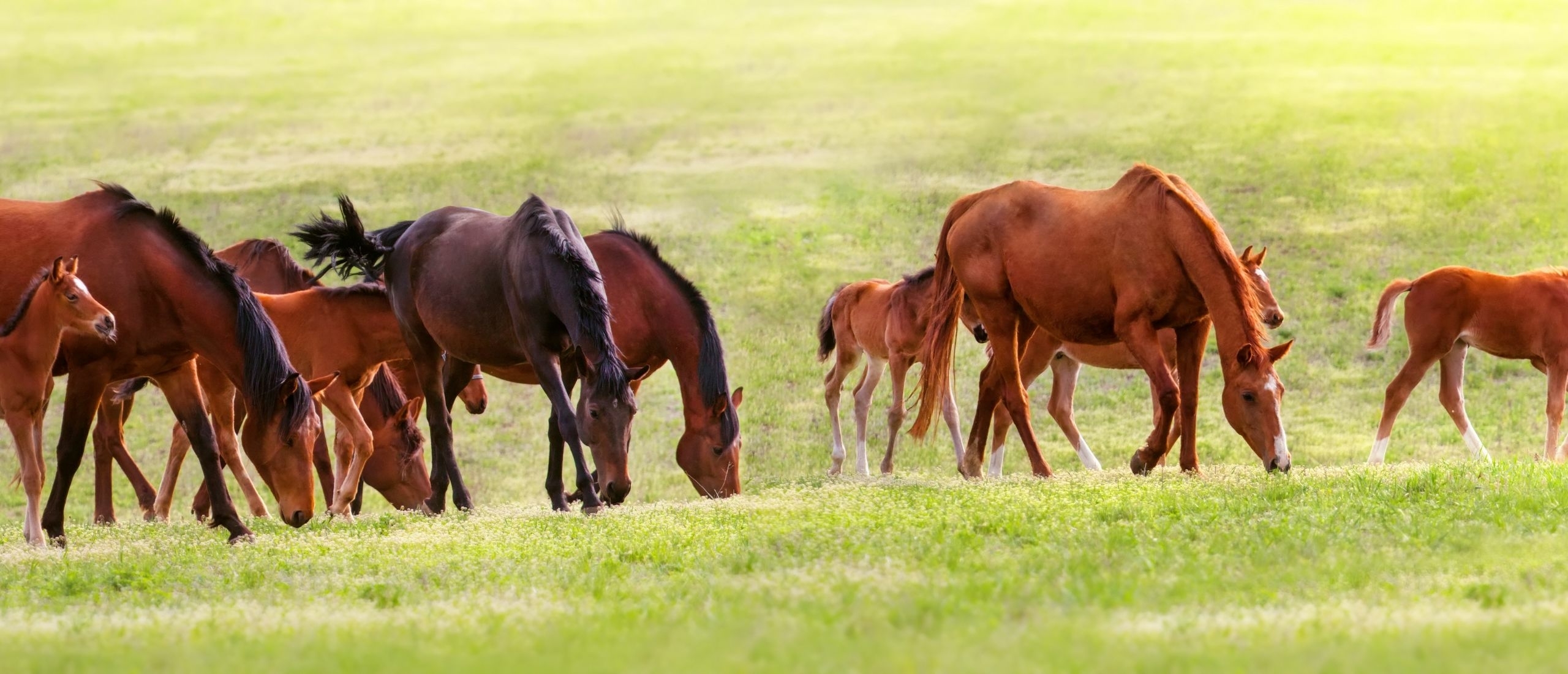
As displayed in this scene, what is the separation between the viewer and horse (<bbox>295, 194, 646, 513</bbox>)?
11.2 m

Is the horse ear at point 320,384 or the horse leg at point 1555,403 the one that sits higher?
the horse ear at point 320,384

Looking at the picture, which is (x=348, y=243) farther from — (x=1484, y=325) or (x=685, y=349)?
(x=1484, y=325)

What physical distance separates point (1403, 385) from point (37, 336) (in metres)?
11.8

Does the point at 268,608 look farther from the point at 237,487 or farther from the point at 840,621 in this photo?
Result: the point at 237,487

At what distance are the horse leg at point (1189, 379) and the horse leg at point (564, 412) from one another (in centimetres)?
448

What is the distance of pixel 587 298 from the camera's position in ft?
37.1

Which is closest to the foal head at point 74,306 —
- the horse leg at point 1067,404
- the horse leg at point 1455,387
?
the horse leg at point 1067,404

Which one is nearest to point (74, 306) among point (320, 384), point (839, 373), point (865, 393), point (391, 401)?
point (320, 384)

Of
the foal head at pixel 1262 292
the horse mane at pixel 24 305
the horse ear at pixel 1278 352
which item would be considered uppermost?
the horse mane at pixel 24 305

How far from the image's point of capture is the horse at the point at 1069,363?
45.3 feet

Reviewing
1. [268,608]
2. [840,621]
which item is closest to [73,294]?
[268,608]

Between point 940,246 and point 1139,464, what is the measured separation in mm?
3008

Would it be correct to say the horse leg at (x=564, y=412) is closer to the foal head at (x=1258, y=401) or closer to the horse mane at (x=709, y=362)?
the horse mane at (x=709, y=362)

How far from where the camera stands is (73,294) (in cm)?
1026
